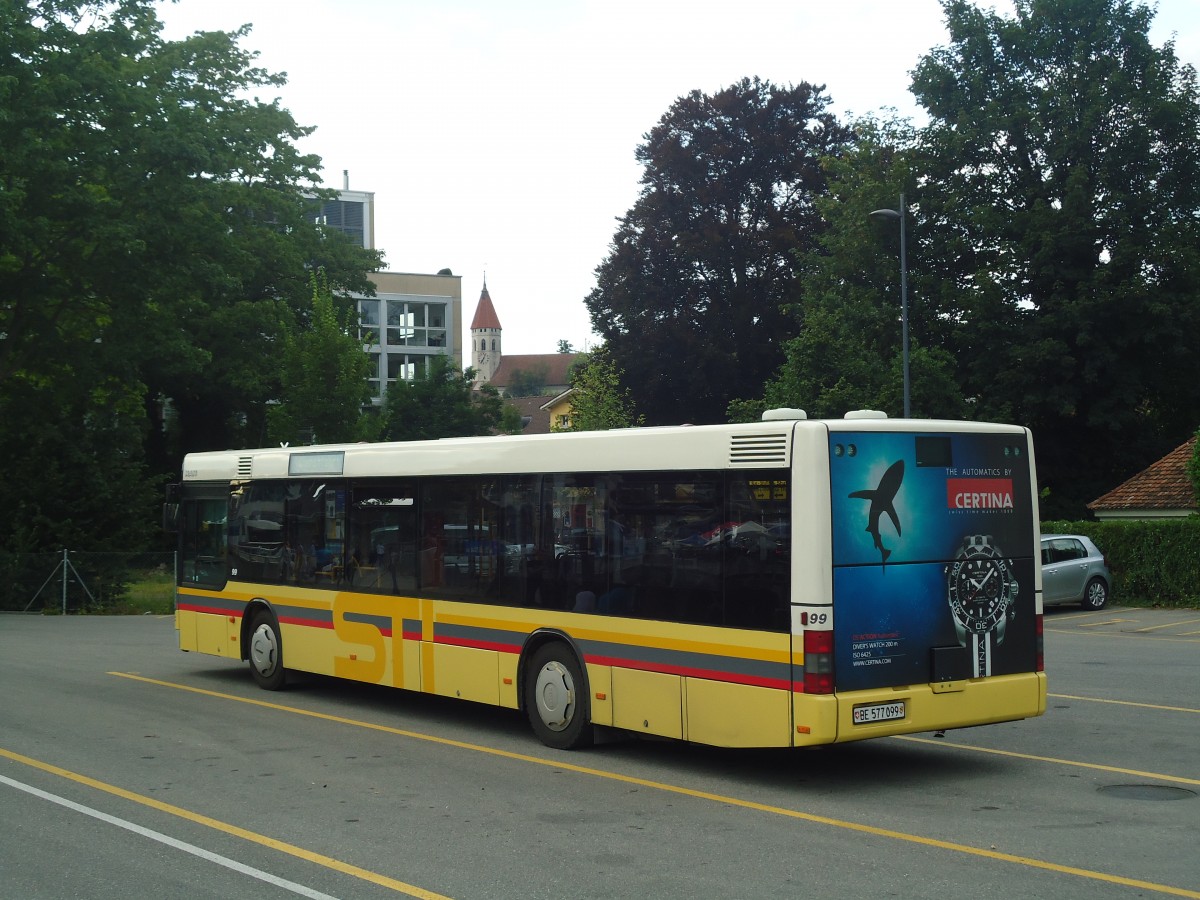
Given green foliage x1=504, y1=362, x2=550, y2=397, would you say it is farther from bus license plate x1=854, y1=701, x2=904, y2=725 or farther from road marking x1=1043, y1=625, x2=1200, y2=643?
bus license plate x1=854, y1=701, x2=904, y2=725

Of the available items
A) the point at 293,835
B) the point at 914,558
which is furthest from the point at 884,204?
the point at 293,835

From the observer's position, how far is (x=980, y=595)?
10.2 meters

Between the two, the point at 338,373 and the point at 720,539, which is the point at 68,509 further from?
the point at 720,539

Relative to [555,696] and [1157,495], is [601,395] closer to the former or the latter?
[1157,495]

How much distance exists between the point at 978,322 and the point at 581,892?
3756 cm

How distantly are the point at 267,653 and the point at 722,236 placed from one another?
1495 inches

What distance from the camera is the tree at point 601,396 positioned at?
180ft

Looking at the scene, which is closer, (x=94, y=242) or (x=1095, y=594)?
(x=1095, y=594)

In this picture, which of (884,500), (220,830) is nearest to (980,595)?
(884,500)

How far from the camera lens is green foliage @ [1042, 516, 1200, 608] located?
29.1 metres

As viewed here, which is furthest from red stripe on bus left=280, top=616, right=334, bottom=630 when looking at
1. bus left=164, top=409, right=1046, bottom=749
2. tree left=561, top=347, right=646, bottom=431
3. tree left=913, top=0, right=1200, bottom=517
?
tree left=561, top=347, right=646, bottom=431

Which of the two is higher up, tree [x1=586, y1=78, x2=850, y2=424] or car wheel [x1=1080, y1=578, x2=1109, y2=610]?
tree [x1=586, y1=78, x2=850, y2=424]

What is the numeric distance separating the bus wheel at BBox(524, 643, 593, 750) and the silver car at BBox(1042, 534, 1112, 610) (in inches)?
730

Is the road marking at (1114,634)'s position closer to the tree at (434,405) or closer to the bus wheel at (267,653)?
the bus wheel at (267,653)
